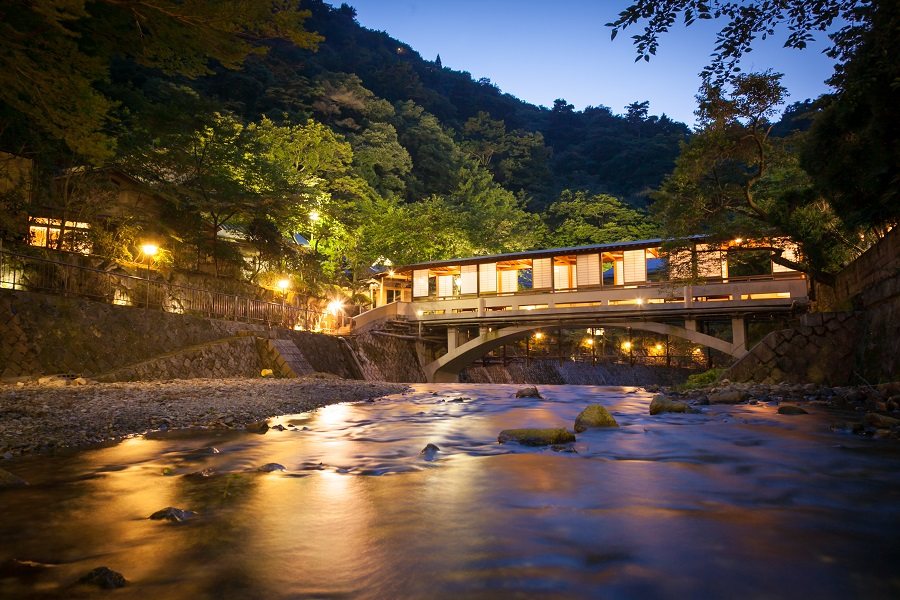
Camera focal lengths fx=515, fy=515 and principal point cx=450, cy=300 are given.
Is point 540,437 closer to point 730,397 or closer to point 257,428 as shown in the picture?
point 257,428

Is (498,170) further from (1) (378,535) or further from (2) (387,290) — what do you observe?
(1) (378,535)

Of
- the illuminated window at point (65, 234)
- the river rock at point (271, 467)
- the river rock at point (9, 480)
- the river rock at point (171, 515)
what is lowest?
the river rock at point (271, 467)

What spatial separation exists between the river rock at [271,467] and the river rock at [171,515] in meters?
1.55

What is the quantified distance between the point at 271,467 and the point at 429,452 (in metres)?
1.90

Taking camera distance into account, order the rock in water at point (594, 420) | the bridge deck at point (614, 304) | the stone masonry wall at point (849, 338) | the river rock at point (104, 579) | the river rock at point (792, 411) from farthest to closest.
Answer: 1. the bridge deck at point (614, 304)
2. the stone masonry wall at point (849, 338)
3. the river rock at point (792, 411)
4. the rock in water at point (594, 420)
5. the river rock at point (104, 579)

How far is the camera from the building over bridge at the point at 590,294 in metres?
21.5

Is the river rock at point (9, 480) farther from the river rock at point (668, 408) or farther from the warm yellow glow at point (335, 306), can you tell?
the warm yellow glow at point (335, 306)

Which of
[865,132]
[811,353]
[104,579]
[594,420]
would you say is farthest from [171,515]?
[811,353]

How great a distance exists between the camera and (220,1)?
692cm

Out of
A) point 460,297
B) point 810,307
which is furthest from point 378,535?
point 460,297

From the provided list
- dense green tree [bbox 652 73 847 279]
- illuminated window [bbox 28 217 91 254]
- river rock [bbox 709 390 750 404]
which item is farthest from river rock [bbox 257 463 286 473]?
illuminated window [bbox 28 217 91 254]

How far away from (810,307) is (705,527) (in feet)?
66.4

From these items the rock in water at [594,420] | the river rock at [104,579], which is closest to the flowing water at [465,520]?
the river rock at [104,579]

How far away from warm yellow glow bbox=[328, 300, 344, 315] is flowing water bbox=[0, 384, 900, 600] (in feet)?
80.4
